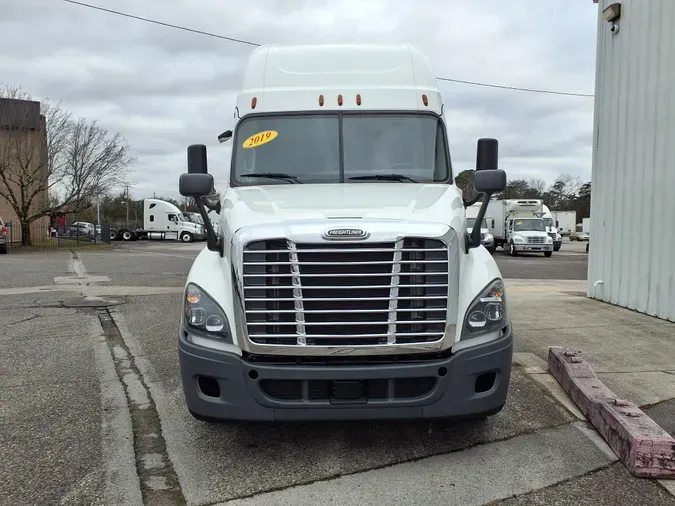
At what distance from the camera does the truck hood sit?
3.79 m

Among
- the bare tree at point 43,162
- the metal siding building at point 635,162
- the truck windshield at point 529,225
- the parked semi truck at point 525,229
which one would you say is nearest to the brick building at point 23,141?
the bare tree at point 43,162

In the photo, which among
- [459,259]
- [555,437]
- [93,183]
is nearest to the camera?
[459,259]

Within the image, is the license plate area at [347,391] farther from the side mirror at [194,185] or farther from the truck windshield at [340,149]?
the truck windshield at [340,149]

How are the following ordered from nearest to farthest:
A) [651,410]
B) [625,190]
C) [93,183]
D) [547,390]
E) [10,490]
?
[10,490]
[651,410]
[547,390]
[625,190]
[93,183]

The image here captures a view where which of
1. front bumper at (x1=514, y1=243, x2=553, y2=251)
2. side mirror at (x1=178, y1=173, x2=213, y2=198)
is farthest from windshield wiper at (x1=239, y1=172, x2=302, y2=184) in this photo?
front bumper at (x1=514, y1=243, x2=553, y2=251)

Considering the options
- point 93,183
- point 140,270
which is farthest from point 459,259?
point 93,183

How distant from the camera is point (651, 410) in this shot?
474 cm

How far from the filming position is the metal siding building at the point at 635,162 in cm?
850

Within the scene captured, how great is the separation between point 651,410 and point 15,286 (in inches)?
508

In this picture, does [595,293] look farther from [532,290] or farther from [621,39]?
[621,39]

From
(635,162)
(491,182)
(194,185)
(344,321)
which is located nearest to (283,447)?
(344,321)

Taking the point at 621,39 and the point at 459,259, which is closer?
the point at 459,259

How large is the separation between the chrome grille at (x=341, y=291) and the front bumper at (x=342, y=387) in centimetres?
18

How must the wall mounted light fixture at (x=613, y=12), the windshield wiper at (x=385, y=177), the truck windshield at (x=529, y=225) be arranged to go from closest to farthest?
the windshield wiper at (x=385, y=177) → the wall mounted light fixture at (x=613, y=12) → the truck windshield at (x=529, y=225)
